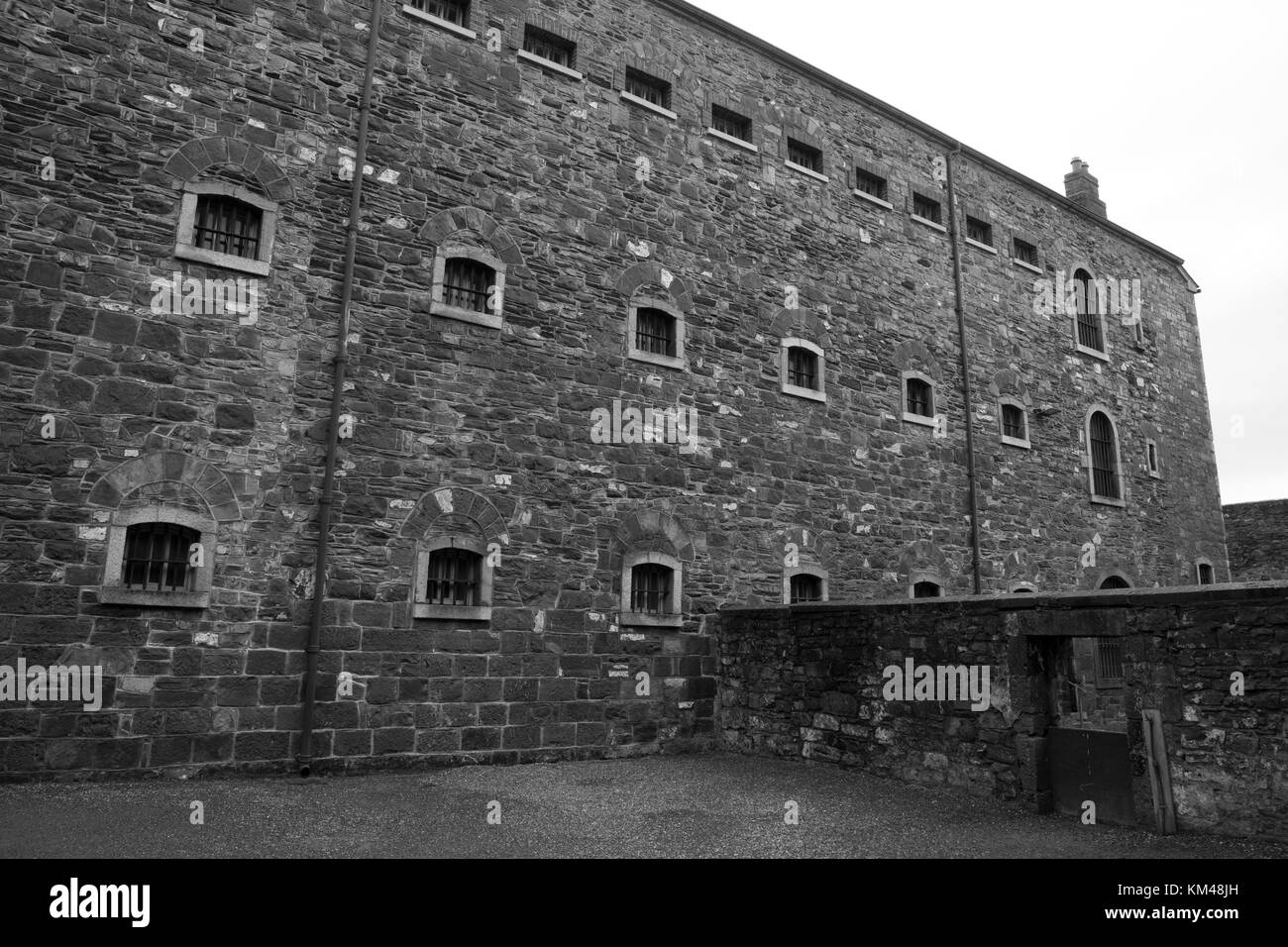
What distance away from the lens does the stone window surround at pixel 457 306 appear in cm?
1040

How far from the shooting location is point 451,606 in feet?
32.6

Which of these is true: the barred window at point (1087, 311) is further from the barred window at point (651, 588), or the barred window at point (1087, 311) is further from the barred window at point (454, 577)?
the barred window at point (454, 577)

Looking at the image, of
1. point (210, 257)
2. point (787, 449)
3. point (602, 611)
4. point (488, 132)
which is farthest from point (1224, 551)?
point (210, 257)

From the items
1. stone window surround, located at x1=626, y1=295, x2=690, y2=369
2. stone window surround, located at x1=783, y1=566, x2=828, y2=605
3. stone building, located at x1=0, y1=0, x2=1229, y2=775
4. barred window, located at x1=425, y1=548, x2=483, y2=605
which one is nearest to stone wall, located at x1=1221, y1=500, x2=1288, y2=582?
stone building, located at x1=0, y1=0, x2=1229, y2=775

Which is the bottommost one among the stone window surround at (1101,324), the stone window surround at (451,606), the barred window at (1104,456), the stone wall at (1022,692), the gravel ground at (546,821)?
the gravel ground at (546,821)

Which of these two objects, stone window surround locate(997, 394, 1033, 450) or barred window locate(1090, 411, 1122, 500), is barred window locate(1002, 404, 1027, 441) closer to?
stone window surround locate(997, 394, 1033, 450)

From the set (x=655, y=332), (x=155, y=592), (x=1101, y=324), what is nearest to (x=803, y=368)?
(x=655, y=332)

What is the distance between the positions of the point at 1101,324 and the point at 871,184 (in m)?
8.12

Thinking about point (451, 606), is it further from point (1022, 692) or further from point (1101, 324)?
point (1101, 324)

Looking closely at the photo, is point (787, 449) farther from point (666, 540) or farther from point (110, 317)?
point (110, 317)

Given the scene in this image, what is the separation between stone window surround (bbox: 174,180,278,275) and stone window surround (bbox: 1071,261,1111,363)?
16.6m

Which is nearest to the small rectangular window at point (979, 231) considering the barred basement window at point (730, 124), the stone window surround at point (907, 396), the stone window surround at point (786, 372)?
the stone window surround at point (907, 396)

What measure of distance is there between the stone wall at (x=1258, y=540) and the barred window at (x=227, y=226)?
24.0m

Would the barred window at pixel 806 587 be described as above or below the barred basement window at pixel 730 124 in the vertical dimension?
below
